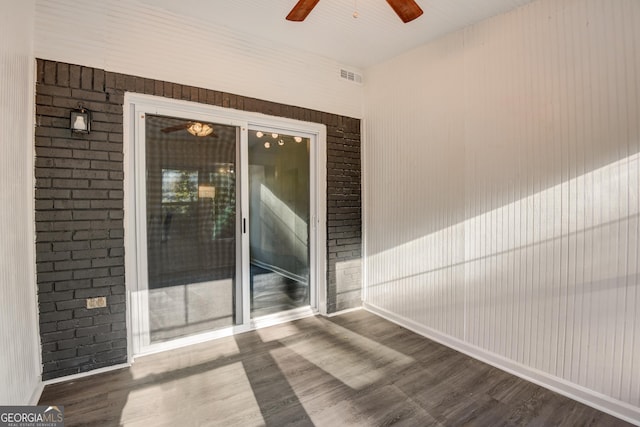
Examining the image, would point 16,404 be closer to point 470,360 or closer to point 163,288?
point 163,288

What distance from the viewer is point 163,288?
2.88 m

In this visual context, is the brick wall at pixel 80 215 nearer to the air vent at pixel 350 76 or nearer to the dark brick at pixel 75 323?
the dark brick at pixel 75 323

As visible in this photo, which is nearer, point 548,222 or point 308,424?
point 308,424

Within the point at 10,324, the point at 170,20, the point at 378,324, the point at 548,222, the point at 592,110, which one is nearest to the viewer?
the point at 10,324

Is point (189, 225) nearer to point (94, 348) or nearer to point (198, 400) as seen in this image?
point (94, 348)

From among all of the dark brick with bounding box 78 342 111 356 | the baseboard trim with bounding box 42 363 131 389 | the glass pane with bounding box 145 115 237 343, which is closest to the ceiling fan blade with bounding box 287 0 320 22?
the glass pane with bounding box 145 115 237 343

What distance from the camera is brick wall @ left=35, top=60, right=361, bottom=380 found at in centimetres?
231

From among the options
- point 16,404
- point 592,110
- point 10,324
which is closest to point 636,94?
point 592,110

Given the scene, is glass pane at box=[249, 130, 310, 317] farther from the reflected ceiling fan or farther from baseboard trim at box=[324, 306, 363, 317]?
the reflected ceiling fan

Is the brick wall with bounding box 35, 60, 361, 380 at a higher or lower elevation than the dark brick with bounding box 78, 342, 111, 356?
higher

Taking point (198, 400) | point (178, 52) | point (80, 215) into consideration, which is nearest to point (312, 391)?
point (198, 400)

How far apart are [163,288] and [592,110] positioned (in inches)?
149

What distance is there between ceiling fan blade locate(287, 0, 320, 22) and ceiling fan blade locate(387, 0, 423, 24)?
0.50 m

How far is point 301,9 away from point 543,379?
130 inches
